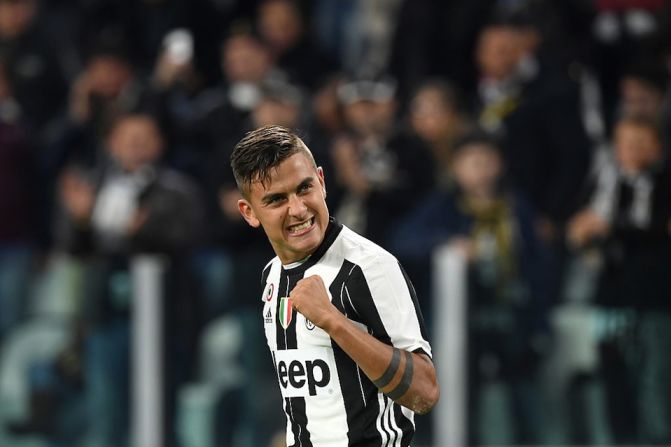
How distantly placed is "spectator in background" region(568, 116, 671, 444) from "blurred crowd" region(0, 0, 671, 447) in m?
0.01

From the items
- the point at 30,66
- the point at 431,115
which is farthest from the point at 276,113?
the point at 30,66

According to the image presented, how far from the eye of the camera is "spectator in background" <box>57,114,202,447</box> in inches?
311

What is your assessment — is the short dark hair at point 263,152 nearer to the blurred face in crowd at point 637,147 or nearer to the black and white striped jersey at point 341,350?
the black and white striped jersey at point 341,350

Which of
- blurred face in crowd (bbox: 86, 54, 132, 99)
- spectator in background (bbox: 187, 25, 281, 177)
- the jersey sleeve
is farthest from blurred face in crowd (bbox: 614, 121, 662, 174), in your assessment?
the jersey sleeve

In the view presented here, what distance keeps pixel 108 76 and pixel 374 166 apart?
7.88 ft

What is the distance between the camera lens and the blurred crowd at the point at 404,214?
7.59 metres

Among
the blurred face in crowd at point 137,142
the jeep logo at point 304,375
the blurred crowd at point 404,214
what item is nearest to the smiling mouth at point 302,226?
the jeep logo at point 304,375

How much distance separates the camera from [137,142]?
8250 mm

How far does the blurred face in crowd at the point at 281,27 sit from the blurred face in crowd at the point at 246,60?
58 centimetres

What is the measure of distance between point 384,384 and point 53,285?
4.89 m

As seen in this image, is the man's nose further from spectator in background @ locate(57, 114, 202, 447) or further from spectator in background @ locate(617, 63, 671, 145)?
spectator in background @ locate(617, 63, 671, 145)

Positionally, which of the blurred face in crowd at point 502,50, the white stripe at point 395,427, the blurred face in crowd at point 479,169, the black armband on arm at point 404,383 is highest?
the blurred face in crowd at point 502,50

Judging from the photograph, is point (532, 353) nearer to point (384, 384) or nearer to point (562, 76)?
point (562, 76)

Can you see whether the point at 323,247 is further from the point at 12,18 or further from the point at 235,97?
the point at 12,18
